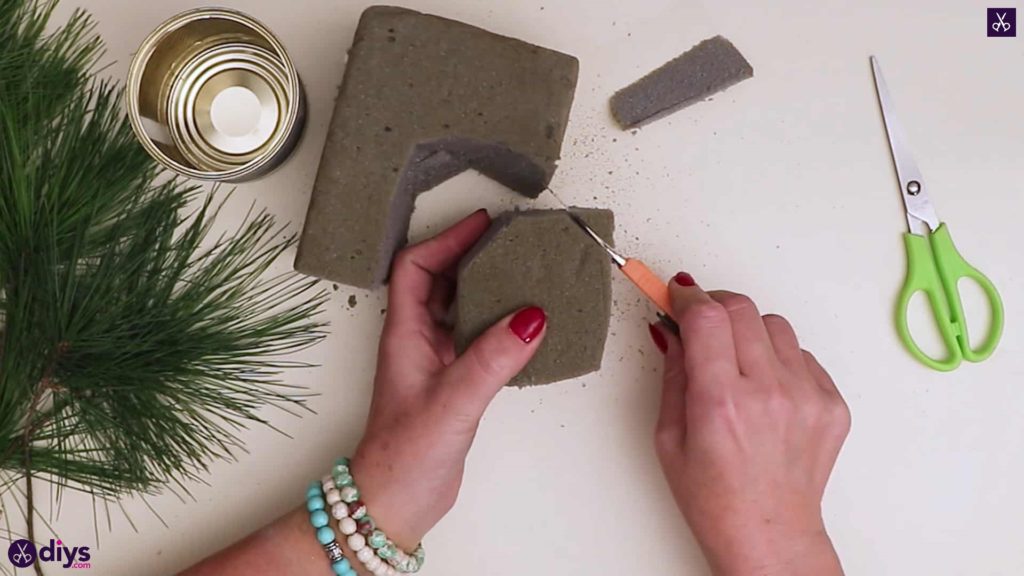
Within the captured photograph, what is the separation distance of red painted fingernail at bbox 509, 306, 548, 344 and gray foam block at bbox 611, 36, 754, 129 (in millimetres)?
238

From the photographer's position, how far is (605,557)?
0.81m

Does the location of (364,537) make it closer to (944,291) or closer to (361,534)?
(361,534)

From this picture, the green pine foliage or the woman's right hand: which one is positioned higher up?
the green pine foliage

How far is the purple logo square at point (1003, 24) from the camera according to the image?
82 cm

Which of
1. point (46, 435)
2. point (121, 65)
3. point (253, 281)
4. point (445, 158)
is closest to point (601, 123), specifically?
point (445, 158)

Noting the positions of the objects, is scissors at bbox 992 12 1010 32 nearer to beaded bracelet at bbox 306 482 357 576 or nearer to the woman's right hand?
the woman's right hand

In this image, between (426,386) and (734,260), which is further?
(734,260)

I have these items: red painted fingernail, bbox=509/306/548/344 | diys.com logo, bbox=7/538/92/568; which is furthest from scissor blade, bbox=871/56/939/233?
diys.com logo, bbox=7/538/92/568

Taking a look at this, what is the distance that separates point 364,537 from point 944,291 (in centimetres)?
59

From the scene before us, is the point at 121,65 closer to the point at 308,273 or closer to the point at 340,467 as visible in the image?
the point at 308,273

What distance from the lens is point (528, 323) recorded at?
67 cm

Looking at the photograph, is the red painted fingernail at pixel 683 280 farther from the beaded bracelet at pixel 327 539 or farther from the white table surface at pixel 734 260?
the beaded bracelet at pixel 327 539

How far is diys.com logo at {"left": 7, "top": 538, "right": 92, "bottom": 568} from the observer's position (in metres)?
0.82

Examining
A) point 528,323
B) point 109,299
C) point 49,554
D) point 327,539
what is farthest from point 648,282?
point 49,554
